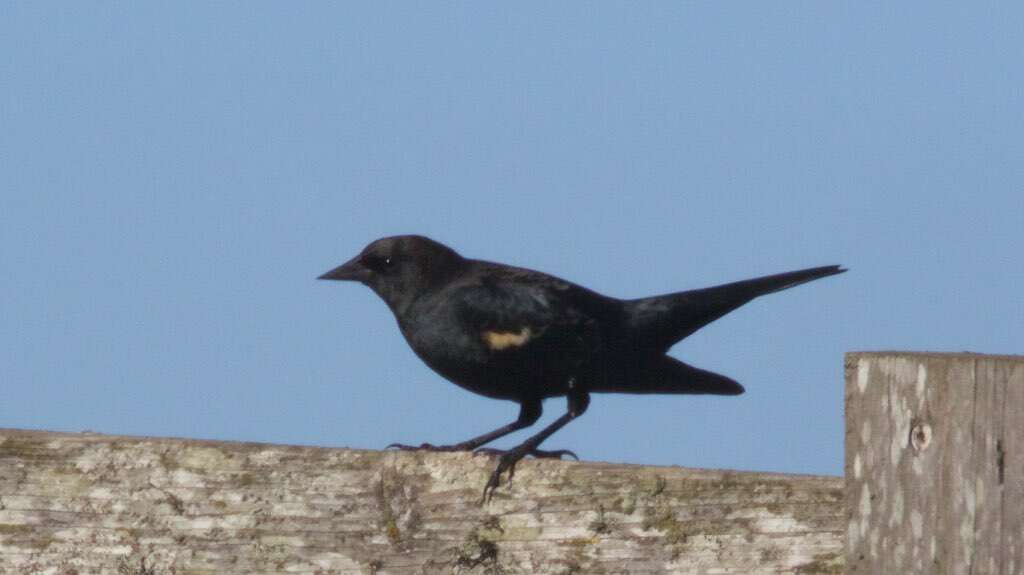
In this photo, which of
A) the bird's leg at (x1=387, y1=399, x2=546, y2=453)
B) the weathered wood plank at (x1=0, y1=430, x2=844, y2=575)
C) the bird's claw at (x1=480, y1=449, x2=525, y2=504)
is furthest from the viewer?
the bird's leg at (x1=387, y1=399, x2=546, y2=453)

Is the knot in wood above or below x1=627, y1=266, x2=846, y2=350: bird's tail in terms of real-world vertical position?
below

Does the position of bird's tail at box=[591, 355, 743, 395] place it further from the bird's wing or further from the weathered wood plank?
the weathered wood plank

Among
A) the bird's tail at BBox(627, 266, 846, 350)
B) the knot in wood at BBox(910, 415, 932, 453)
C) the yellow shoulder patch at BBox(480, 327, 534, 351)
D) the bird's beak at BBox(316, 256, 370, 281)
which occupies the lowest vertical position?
the knot in wood at BBox(910, 415, 932, 453)

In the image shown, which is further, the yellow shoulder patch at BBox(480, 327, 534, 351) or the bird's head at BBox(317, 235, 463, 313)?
the bird's head at BBox(317, 235, 463, 313)

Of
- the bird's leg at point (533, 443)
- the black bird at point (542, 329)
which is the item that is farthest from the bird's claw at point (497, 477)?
the black bird at point (542, 329)

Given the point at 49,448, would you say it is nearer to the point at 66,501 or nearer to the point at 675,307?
the point at 66,501


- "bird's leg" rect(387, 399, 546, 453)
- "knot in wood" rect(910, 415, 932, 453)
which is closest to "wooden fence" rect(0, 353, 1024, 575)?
"knot in wood" rect(910, 415, 932, 453)

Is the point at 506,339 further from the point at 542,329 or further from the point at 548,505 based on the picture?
the point at 548,505
